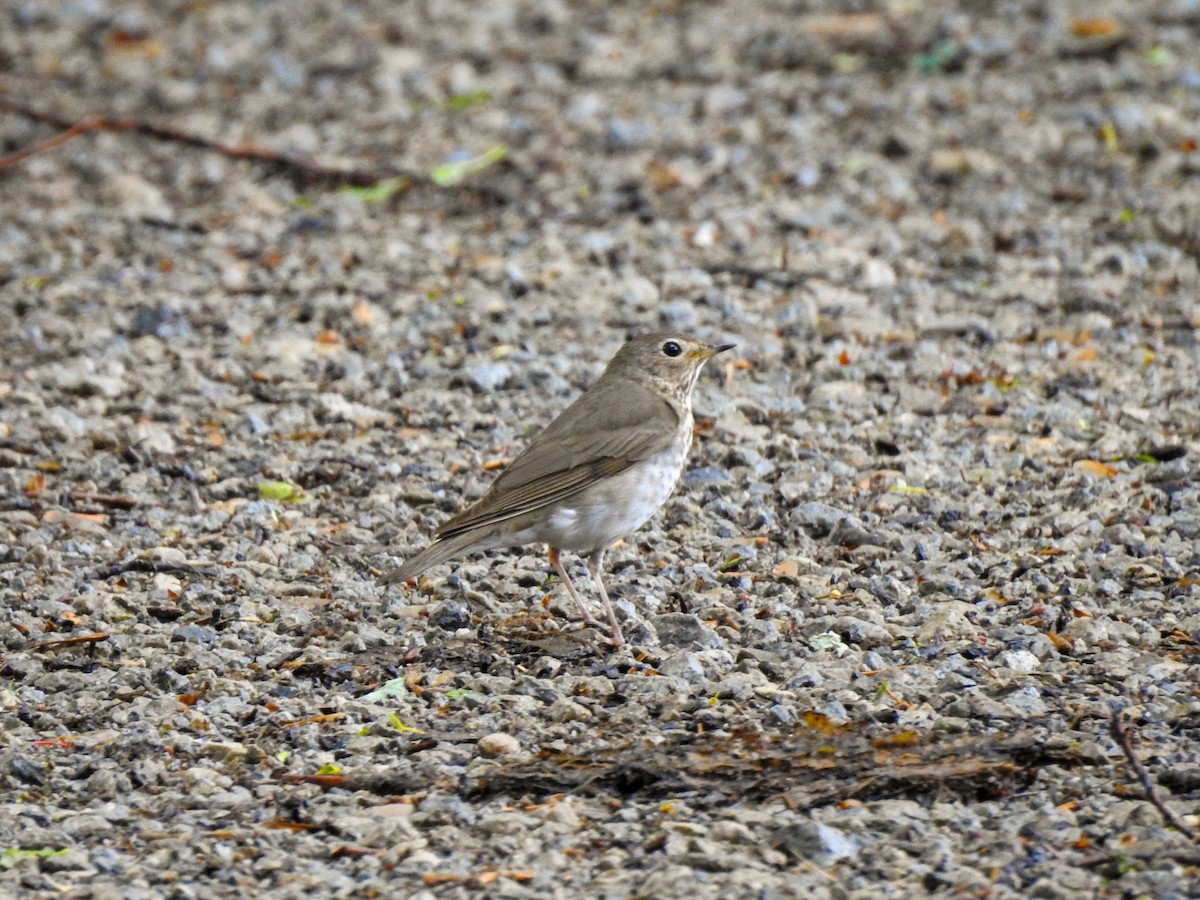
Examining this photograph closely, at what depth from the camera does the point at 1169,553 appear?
26.0 feet

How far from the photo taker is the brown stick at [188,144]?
13.1 metres

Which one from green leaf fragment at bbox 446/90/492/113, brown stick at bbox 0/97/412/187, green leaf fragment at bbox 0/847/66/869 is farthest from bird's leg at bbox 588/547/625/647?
green leaf fragment at bbox 446/90/492/113

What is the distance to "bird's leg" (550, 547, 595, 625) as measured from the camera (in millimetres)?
7641

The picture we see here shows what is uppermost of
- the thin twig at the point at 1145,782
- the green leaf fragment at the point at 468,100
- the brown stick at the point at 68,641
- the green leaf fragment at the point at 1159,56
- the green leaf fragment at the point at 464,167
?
the green leaf fragment at the point at 468,100

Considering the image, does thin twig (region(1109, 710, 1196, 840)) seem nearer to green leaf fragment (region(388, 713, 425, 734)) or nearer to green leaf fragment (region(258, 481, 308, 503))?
green leaf fragment (region(388, 713, 425, 734))

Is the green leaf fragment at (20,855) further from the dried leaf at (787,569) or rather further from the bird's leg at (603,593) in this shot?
the dried leaf at (787,569)

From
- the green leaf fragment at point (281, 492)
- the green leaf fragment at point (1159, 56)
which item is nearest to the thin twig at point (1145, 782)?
the green leaf fragment at point (281, 492)

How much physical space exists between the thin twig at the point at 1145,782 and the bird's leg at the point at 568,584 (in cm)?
234

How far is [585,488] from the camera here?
775 centimetres

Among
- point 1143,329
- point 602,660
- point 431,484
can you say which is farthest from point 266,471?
point 1143,329

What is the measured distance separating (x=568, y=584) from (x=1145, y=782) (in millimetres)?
2876

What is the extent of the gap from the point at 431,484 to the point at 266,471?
0.84 meters

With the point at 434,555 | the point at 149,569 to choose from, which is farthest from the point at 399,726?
the point at 149,569

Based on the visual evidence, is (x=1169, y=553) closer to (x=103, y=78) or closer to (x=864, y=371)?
(x=864, y=371)
